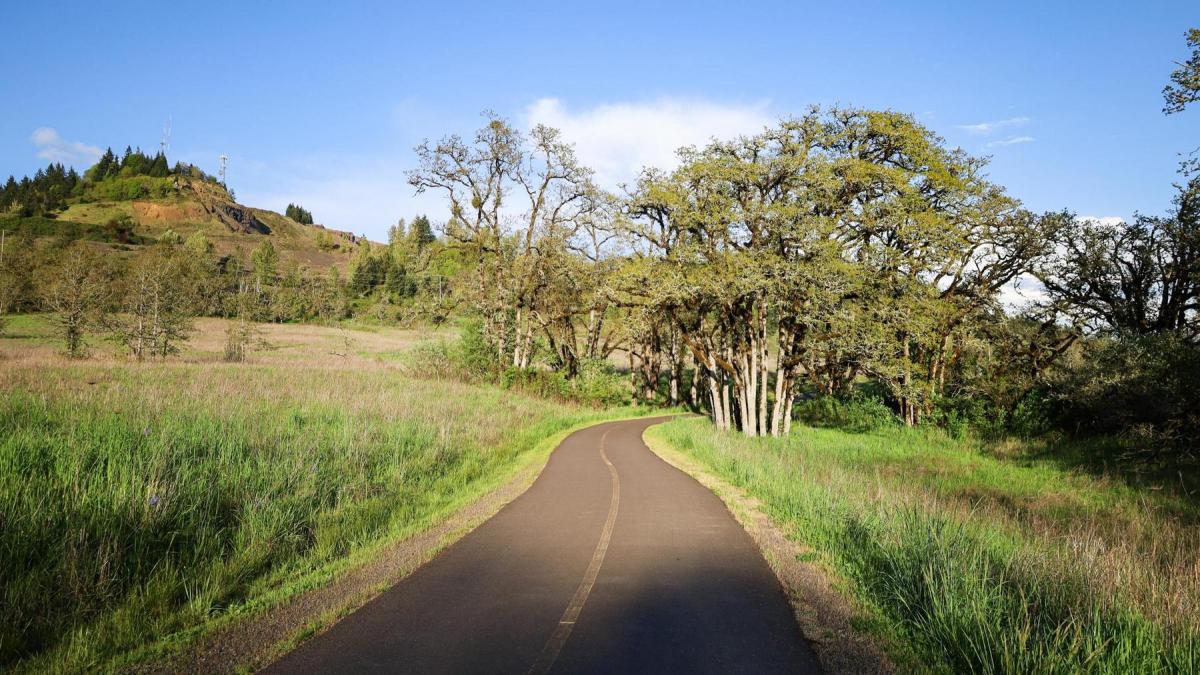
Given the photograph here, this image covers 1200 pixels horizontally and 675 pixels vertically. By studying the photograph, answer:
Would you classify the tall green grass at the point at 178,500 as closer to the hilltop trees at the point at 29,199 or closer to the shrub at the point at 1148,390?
the shrub at the point at 1148,390

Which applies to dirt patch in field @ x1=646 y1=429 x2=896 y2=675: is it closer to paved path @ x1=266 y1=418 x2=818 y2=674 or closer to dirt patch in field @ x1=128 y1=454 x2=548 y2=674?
paved path @ x1=266 y1=418 x2=818 y2=674

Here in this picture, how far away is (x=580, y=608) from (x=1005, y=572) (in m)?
4.94

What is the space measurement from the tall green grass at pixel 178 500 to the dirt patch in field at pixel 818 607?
555cm

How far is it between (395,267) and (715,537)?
135 metres

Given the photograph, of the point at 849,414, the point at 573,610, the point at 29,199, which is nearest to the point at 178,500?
the point at 573,610

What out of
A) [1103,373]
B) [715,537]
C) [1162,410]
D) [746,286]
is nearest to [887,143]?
[746,286]

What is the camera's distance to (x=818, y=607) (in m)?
5.81

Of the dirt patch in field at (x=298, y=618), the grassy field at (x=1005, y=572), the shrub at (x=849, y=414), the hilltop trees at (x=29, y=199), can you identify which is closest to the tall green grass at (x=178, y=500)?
the dirt patch in field at (x=298, y=618)

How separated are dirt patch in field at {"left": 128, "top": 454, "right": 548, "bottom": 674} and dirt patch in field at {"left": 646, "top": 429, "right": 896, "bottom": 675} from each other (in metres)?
4.49

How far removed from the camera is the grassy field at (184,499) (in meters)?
5.52

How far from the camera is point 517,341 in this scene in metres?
37.6

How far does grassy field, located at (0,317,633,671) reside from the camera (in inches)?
217

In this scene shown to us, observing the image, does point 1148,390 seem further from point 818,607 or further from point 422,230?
point 422,230

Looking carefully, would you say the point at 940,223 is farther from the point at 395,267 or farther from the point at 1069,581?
the point at 395,267
